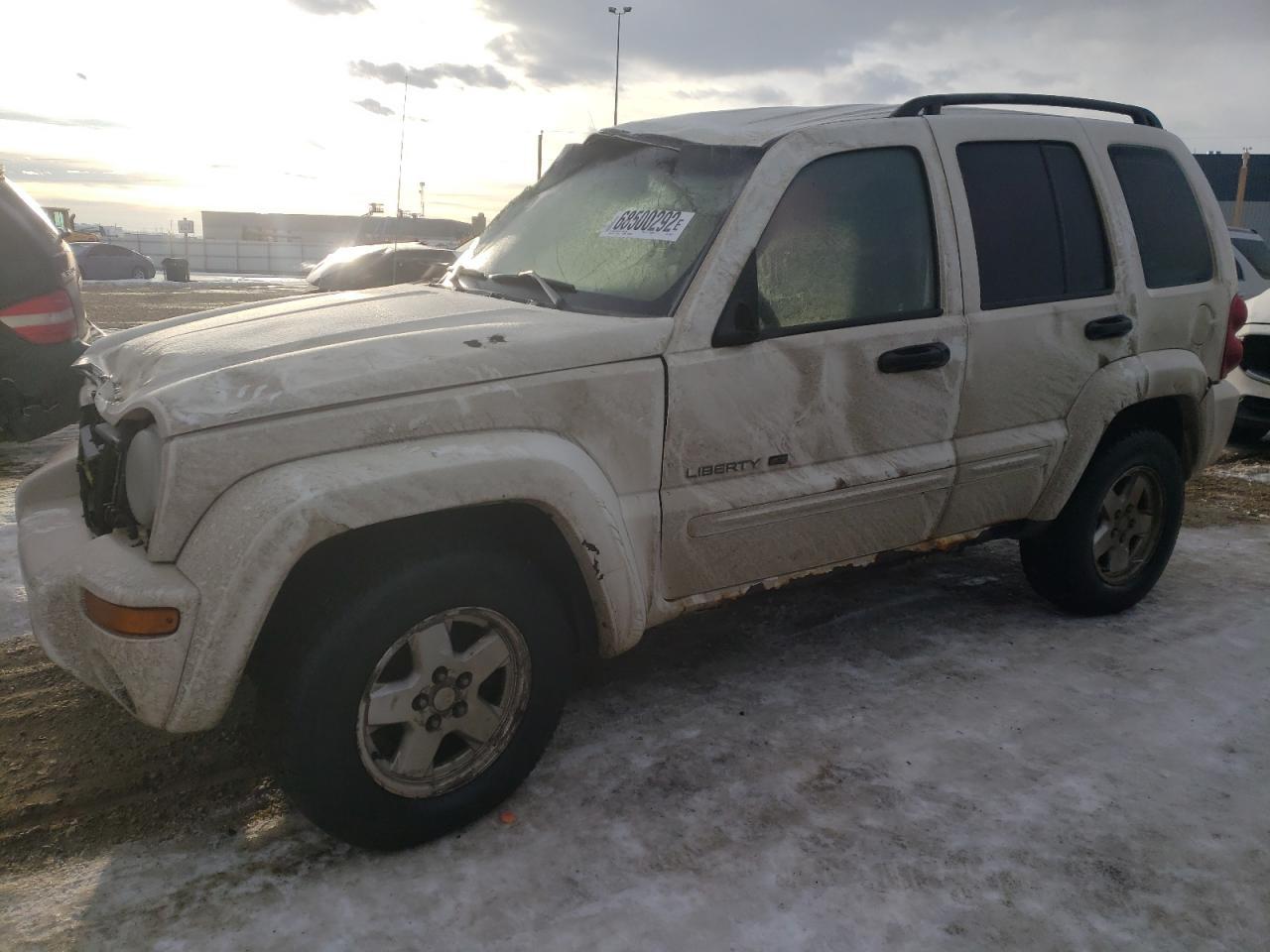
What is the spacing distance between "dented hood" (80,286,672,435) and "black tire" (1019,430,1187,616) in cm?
210

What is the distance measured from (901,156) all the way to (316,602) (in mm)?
2347

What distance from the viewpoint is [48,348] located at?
236 inches

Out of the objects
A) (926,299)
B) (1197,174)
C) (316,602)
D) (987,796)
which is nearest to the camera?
(316,602)

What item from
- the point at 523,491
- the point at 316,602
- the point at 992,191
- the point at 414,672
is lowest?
the point at 414,672

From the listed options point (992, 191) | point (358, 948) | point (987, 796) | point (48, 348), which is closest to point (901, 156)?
point (992, 191)

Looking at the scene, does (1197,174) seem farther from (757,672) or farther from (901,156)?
(757,672)

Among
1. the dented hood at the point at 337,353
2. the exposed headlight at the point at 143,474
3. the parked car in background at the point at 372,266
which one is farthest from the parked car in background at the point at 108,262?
the exposed headlight at the point at 143,474

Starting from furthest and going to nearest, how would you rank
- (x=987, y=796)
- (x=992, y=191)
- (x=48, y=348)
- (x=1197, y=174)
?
1. (x=48, y=348)
2. (x=1197, y=174)
3. (x=992, y=191)
4. (x=987, y=796)

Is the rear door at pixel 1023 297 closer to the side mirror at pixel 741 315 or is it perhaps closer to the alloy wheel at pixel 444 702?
the side mirror at pixel 741 315

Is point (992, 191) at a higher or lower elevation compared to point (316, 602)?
higher

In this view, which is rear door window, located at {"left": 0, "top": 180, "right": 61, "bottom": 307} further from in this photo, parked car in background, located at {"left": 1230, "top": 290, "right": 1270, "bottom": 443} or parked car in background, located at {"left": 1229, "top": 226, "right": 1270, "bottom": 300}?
parked car in background, located at {"left": 1229, "top": 226, "right": 1270, "bottom": 300}

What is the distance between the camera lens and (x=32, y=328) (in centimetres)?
595

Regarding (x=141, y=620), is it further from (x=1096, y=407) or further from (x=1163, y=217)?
(x=1163, y=217)

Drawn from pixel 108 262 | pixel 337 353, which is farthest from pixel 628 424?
pixel 108 262
